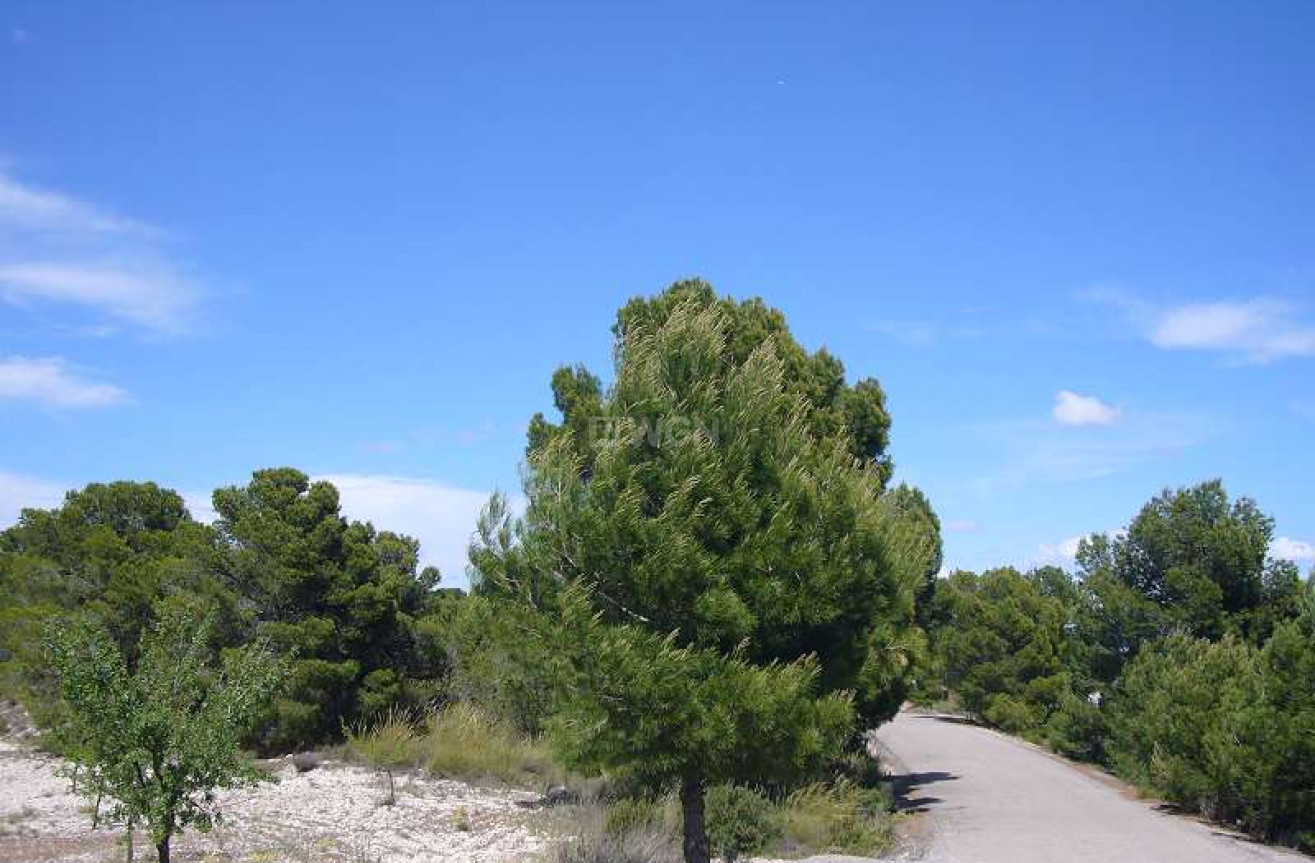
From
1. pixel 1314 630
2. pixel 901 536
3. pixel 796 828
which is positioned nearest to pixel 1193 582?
pixel 1314 630

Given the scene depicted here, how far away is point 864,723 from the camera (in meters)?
21.8

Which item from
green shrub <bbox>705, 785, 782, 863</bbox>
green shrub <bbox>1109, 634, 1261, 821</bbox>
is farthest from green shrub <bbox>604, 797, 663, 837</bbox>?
green shrub <bbox>1109, 634, 1261, 821</bbox>

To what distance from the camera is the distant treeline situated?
1992 cm

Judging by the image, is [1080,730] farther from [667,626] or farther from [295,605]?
[667,626]

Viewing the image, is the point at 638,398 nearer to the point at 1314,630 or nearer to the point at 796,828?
the point at 796,828

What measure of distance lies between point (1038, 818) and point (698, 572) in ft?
45.5

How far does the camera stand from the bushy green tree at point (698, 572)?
11250 mm

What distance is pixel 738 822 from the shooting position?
1667 cm

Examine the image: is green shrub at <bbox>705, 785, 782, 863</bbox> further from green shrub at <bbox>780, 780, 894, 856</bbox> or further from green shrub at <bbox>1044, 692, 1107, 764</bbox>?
green shrub at <bbox>1044, 692, 1107, 764</bbox>

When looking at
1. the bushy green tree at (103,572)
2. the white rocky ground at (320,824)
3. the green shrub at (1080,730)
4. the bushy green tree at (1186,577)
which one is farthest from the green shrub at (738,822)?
the green shrub at (1080,730)

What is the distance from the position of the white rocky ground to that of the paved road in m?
7.46

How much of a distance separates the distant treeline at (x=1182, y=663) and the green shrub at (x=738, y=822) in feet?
25.6

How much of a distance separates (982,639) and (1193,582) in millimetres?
16921

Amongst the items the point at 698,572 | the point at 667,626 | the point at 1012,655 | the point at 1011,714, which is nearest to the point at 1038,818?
the point at 667,626
